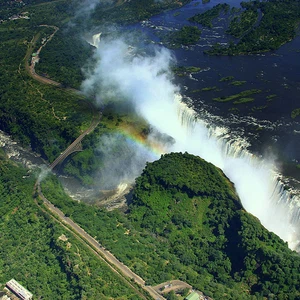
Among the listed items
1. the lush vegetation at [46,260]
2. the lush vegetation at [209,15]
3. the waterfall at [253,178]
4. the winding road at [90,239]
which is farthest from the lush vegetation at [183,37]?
the lush vegetation at [46,260]

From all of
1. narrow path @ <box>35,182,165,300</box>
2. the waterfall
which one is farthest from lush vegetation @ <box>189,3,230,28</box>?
narrow path @ <box>35,182,165,300</box>

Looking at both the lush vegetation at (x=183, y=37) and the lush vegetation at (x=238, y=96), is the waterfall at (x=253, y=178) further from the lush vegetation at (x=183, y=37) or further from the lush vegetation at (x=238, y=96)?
the lush vegetation at (x=183, y=37)

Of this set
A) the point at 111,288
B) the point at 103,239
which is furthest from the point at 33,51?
the point at 111,288

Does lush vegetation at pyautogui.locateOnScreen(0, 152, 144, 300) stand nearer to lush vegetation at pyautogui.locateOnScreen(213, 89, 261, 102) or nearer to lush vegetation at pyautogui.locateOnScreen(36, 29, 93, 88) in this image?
lush vegetation at pyautogui.locateOnScreen(36, 29, 93, 88)

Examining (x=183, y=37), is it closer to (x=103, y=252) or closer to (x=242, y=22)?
(x=242, y=22)

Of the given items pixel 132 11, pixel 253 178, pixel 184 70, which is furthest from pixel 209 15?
pixel 253 178
